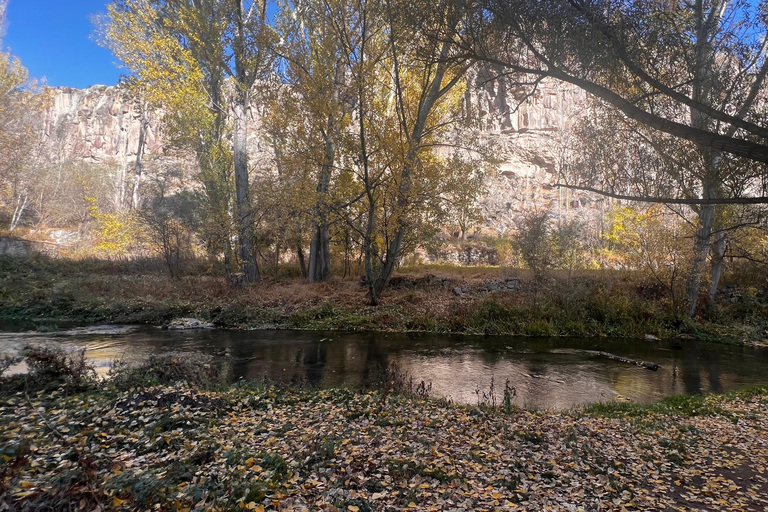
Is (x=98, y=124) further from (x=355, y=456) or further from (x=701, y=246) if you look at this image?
(x=355, y=456)

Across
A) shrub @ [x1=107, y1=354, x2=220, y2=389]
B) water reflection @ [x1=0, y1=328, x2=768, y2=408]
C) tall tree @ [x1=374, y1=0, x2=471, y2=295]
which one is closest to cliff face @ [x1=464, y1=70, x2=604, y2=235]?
tall tree @ [x1=374, y1=0, x2=471, y2=295]

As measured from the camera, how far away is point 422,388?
8953mm

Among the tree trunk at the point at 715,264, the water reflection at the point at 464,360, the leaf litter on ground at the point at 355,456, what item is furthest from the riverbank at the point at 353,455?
the tree trunk at the point at 715,264

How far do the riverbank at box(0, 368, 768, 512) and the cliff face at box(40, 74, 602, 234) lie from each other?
33.4m

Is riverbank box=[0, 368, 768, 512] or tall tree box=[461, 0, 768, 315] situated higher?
tall tree box=[461, 0, 768, 315]

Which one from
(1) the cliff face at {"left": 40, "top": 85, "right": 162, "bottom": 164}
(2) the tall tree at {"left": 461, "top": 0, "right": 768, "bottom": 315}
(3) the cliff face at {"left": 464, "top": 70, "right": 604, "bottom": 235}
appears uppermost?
(1) the cliff face at {"left": 40, "top": 85, "right": 162, "bottom": 164}

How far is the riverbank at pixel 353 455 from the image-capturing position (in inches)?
145

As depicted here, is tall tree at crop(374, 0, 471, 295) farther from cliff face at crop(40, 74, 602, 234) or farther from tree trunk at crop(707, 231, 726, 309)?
cliff face at crop(40, 74, 602, 234)

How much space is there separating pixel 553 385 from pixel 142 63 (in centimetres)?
2333

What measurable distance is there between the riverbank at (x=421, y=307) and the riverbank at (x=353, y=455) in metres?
11.0

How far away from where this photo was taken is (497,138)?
6178 centimetres

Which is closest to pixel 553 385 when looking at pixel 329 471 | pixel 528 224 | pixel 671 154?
pixel 671 154

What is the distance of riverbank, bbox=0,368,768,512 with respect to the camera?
12.1ft

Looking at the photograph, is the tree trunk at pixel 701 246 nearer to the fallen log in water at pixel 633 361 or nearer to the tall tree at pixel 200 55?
the fallen log in water at pixel 633 361
